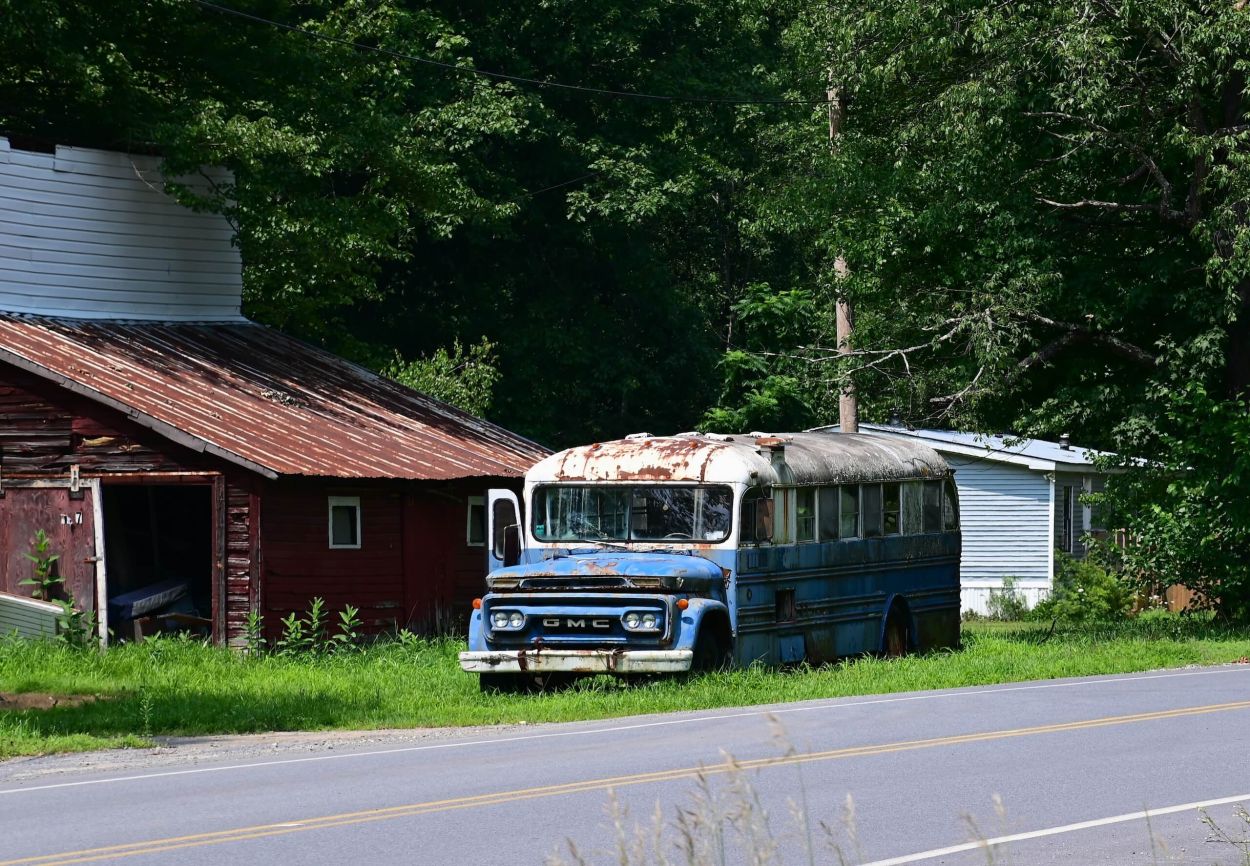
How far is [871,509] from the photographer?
23.8 m

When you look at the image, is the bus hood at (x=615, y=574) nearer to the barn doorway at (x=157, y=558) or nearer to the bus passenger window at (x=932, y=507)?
the bus passenger window at (x=932, y=507)

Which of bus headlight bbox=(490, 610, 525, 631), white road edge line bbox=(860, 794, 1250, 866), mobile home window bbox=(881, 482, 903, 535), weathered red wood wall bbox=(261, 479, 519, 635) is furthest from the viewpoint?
weathered red wood wall bbox=(261, 479, 519, 635)

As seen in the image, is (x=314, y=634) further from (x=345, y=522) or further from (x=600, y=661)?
(x=600, y=661)

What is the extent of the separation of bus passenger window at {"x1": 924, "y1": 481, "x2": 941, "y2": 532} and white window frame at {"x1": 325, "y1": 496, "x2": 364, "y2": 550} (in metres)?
8.02

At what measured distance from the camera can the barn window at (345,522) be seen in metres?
26.2

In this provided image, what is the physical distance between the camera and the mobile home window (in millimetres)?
24075

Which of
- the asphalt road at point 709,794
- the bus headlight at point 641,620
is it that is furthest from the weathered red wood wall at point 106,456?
the asphalt road at point 709,794

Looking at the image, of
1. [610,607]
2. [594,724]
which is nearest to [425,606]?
[610,607]

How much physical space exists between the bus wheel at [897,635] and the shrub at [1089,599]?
46.9 ft

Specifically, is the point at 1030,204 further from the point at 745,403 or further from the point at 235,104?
the point at 745,403

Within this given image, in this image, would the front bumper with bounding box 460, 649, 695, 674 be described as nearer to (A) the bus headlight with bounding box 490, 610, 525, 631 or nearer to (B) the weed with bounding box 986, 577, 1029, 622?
(A) the bus headlight with bounding box 490, 610, 525, 631

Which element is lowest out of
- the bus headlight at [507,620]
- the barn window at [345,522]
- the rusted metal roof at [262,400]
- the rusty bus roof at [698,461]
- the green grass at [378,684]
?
the green grass at [378,684]

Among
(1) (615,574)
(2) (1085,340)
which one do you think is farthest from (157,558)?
(2) (1085,340)

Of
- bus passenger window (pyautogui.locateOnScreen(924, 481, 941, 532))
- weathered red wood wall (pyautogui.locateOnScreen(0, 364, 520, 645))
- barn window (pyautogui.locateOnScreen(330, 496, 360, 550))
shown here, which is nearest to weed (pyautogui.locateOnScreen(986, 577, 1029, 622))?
bus passenger window (pyautogui.locateOnScreen(924, 481, 941, 532))
